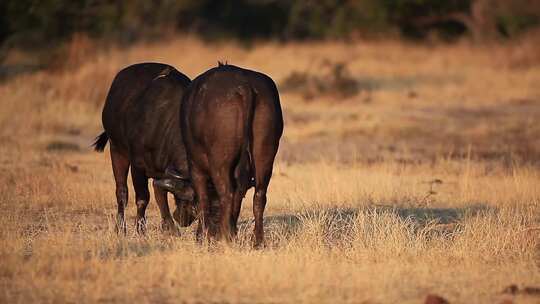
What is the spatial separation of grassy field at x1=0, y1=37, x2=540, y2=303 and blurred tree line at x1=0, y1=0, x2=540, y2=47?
190 inches

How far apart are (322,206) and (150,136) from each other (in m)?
2.63

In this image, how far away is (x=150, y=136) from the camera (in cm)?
946

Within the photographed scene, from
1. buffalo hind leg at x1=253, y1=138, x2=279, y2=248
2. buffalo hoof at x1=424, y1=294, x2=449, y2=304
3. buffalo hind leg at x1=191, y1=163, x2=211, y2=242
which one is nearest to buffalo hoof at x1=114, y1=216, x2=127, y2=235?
buffalo hind leg at x1=191, y1=163, x2=211, y2=242

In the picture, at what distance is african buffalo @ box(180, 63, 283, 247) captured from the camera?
847 centimetres

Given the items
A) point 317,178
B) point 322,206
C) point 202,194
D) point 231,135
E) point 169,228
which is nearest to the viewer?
point 231,135

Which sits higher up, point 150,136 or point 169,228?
point 150,136

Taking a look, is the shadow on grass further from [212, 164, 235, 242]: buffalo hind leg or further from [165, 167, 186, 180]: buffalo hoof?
[165, 167, 186, 180]: buffalo hoof

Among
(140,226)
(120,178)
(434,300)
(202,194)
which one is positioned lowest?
(140,226)

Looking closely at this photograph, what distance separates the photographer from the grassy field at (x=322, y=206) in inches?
296

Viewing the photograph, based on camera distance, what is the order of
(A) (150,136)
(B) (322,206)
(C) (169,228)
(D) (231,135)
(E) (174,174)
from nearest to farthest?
(D) (231,135), (E) (174,174), (A) (150,136), (C) (169,228), (B) (322,206)

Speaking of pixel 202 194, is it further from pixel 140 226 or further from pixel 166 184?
pixel 140 226

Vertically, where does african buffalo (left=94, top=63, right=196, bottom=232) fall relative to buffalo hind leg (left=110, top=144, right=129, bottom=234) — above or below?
above

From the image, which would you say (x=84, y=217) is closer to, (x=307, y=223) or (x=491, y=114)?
(x=307, y=223)

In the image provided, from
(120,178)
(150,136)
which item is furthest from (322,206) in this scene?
(150,136)
